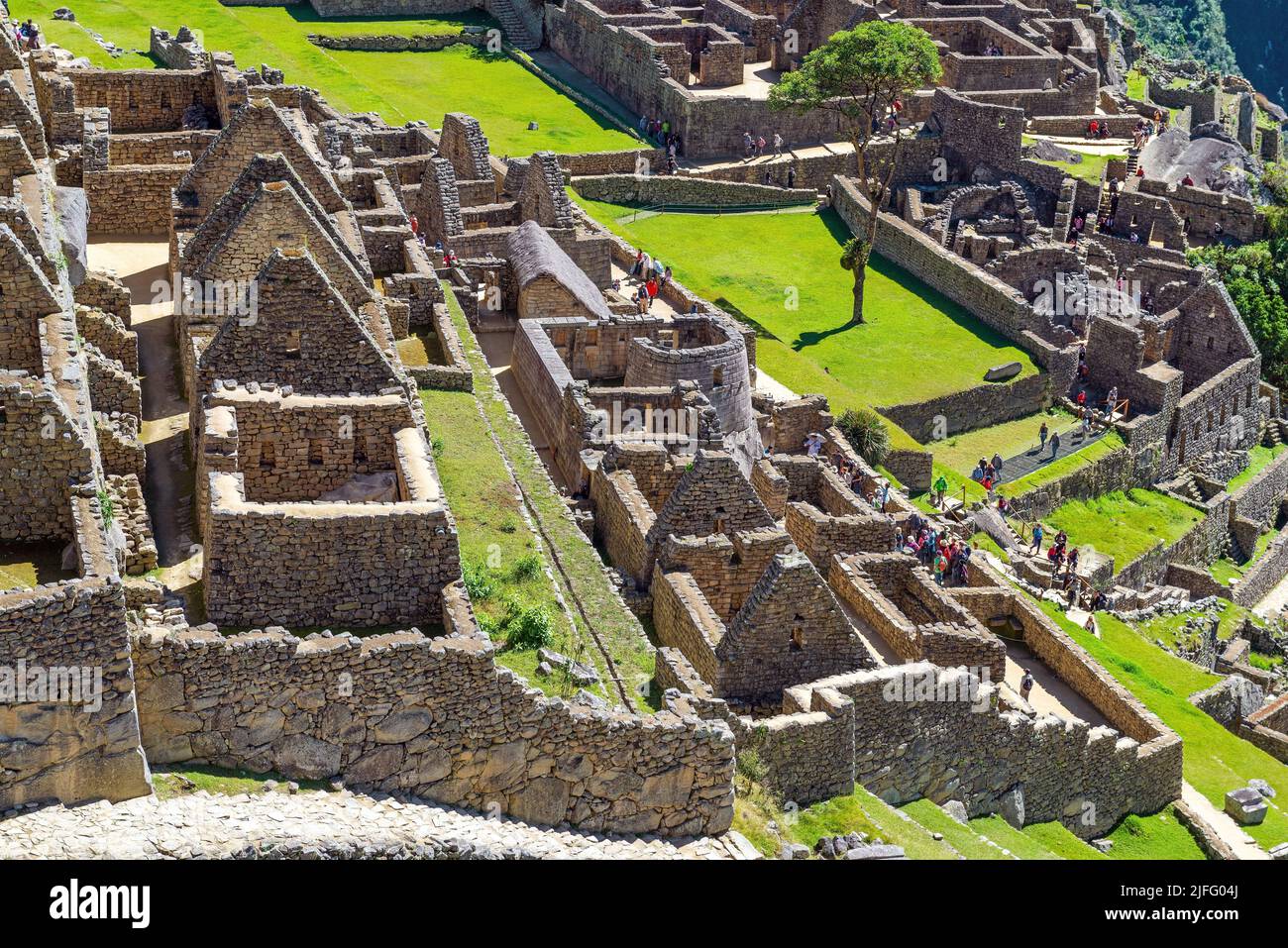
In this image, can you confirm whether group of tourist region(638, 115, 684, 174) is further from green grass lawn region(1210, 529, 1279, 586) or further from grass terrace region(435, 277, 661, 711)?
grass terrace region(435, 277, 661, 711)

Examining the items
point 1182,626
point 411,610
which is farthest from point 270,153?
point 1182,626

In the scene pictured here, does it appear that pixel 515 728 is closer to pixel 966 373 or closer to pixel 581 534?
pixel 581 534

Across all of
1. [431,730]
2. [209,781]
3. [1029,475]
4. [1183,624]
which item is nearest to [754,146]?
[1029,475]

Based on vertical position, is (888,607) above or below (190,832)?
below

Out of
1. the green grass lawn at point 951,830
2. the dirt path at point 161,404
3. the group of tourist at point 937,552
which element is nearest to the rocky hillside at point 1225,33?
the group of tourist at point 937,552

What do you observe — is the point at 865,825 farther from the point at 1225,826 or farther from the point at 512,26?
the point at 512,26

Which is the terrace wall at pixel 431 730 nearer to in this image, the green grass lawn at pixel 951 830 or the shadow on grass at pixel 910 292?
the green grass lawn at pixel 951 830
